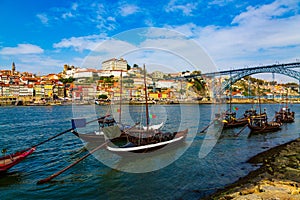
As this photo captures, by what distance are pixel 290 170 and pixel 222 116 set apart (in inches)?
643

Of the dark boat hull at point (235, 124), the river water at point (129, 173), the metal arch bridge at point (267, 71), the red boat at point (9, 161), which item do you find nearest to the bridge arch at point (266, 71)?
the metal arch bridge at point (267, 71)

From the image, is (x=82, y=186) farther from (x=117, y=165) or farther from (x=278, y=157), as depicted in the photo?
(x=278, y=157)

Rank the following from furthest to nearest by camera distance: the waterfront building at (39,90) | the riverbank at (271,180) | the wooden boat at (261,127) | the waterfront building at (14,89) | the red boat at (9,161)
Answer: the waterfront building at (39,90), the waterfront building at (14,89), the wooden boat at (261,127), the red boat at (9,161), the riverbank at (271,180)

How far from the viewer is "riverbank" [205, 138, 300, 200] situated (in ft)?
23.2

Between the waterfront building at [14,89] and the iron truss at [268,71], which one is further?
the waterfront building at [14,89]

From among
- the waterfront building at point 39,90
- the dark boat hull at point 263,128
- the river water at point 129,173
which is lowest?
the river water at point 129,173

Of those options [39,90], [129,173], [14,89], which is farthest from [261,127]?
[14,89]

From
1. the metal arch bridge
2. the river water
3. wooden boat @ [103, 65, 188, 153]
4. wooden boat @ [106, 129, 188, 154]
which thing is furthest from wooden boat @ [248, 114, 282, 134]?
the metal arch bridge

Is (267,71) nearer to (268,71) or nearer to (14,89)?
(268,71)

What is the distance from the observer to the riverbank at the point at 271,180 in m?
7.07

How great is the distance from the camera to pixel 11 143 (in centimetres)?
1675

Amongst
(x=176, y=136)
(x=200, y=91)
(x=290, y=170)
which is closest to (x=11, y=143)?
(x=176, y=136)

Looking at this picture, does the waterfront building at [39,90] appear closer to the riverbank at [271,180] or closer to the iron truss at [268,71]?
the iron truss at [268,71]

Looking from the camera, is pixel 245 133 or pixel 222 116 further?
pixel 222 116
